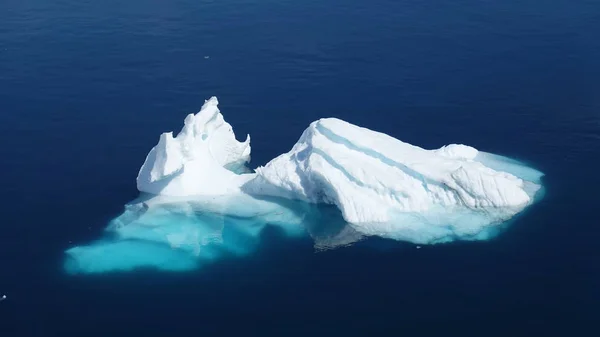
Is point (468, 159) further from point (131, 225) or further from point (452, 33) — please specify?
point (452, 33)

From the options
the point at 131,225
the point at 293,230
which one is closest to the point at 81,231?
the point at 131,225

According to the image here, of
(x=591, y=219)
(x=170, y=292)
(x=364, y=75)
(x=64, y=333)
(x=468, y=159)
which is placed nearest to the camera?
(x=64, y=333)

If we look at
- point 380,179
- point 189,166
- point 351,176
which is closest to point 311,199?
point 351,176

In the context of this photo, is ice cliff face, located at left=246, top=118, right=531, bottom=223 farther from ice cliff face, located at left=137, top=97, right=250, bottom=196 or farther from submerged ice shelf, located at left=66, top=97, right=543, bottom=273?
ice cliff face, located at left=137, top=97, right=250, bottom=196

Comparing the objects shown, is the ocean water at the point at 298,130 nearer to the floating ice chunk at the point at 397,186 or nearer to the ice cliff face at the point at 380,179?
the floating ice chunk at the point at 397,186

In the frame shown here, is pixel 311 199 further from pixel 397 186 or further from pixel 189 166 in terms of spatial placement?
pixel 189 166

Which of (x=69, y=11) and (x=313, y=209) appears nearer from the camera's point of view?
(x=313, y=209)
